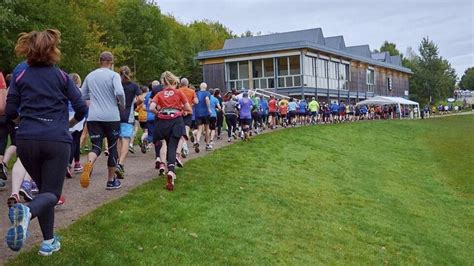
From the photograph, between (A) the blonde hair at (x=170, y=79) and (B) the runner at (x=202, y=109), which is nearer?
(A) the blonde hair at (x=170, y=79)

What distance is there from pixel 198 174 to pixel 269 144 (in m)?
7.59

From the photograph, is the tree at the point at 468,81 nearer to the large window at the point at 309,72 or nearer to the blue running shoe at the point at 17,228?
the large window at the point at 309,72

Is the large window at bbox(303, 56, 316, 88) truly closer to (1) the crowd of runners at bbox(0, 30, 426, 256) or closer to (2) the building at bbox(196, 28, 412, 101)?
(2) the building at bbox(196, 28, 412, 101)

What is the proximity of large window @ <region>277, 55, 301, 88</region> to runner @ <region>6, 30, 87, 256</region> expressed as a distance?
39.9 m

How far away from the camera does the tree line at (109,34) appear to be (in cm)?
3228

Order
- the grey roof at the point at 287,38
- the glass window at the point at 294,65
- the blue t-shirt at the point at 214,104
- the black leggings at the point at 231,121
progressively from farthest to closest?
the grey roof at the point at 287,38 → the glass window at the point at 294,65 → the black leggings at the point at 231,121 → the blue t-shirt at the point at 214,104

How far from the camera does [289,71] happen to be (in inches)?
1759

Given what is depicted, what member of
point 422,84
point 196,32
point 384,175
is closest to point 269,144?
point 384,175

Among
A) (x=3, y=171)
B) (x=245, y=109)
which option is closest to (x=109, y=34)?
(x=245, y=109)

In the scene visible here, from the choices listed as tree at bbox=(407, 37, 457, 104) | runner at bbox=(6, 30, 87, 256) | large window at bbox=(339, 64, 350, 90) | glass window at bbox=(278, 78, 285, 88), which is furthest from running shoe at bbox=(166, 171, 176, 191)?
tree at bbox=(407, 37, 457, 104)

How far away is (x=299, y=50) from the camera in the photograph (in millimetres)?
43500

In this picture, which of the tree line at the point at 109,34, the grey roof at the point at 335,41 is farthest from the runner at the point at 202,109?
the grey roof at the point at 335,41

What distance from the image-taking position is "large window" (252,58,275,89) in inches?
1794

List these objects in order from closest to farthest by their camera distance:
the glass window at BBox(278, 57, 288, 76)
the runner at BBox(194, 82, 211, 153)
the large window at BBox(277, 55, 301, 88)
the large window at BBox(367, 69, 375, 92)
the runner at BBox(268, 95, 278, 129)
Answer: the runner at BBox(194, 82, 211, 153)
the runner at BBox(268, 95, 278, 129)
the large window at BBox(277, 55, 301, 88)
the glass window at BBox(278, 57, 288, 76)
the large window at BBox(367, 69, 375, 92)
